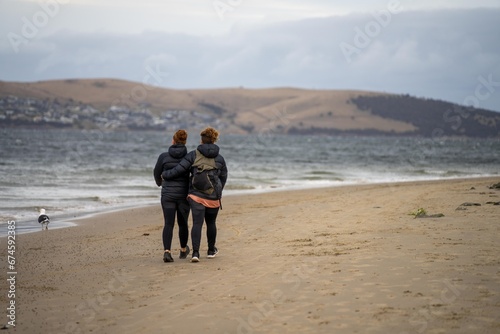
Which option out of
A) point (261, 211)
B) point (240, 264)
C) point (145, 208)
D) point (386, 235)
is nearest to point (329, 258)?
point (240, 264)

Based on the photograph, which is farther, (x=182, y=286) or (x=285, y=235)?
(x=285, y=235)

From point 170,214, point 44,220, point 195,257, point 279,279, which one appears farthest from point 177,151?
point 44,220

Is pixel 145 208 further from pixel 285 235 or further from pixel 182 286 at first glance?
pixel 182 286

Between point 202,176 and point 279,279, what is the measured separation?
7.35ft

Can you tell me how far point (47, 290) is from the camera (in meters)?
8.00

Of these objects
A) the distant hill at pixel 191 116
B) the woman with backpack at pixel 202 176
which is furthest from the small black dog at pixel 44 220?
the distant hill at pixel 191 116

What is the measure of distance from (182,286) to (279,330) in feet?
7.07

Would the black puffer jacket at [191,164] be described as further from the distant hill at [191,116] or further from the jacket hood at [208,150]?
the distant hill at [191,116]

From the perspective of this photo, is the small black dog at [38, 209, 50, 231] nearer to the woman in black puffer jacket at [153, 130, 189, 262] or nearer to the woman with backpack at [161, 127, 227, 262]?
the woman in black puffer jacket at [153, 130, 189, 262]

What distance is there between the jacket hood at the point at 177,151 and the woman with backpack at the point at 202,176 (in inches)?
3.8

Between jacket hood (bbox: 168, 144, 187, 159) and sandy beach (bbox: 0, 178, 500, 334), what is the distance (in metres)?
1.55

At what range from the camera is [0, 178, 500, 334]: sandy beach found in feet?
20.7

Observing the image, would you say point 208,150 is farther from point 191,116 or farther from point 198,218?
point 191,116

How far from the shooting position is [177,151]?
9648mm
